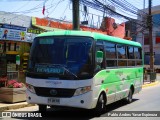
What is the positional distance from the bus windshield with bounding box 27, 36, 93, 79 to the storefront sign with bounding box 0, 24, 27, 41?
634 centimetres

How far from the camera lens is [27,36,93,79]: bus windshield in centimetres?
1011

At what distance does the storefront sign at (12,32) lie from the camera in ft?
54.9

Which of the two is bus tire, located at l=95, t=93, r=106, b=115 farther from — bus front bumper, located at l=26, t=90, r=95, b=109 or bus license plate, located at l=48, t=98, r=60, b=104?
bus license plate, located at l=48, t=98, r=60, b=104

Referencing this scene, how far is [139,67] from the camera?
1700cm

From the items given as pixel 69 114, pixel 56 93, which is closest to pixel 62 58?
pixel 56 93

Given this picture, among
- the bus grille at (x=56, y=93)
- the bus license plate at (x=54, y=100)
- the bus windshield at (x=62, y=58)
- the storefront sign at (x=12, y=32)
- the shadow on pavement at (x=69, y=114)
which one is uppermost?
the storefront sign at (x=12, y=32)

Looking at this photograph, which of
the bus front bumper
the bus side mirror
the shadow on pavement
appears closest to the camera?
the bus front bumper

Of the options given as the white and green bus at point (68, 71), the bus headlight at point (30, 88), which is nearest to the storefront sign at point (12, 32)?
the white and green bus at point (68, 71)

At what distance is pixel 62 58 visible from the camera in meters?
10.3

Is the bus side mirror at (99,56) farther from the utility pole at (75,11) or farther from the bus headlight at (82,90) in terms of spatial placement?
the utility pole at (75,11)

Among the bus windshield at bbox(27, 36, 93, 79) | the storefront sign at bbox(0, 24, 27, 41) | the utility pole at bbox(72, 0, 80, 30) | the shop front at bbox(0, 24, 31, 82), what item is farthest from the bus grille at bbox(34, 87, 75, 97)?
the utility pole at bbox(72, 0, 80, 30)

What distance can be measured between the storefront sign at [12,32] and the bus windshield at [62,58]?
250 inches

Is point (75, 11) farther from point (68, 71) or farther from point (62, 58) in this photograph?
point (68, 71)

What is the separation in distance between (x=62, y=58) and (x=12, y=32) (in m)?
7.69
